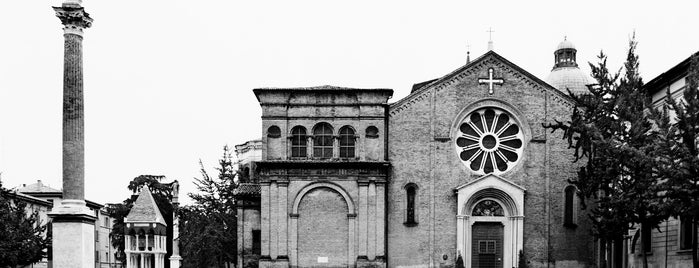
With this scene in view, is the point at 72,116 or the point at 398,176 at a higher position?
the point at 72,116

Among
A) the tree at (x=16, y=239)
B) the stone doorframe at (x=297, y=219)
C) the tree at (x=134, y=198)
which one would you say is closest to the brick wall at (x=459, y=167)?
the stone doorframe at (x=297, y=219)

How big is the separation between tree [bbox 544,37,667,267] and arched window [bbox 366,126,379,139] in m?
9.18

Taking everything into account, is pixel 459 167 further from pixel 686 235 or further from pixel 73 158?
pixel 73 158

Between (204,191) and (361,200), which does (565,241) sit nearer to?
(361,200)

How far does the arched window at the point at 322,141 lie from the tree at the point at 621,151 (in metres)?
11.1

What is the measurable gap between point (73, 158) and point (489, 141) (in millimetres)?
20279

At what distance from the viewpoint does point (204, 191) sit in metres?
46.9

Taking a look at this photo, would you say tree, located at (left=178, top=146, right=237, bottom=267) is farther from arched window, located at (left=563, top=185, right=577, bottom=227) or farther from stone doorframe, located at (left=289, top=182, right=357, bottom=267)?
arched window, located at (left=563, top=185, right=577, bottom=227)

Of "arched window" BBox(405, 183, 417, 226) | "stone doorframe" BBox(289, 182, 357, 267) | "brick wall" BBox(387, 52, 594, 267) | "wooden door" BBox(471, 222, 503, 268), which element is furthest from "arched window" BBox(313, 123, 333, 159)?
"wooden door" BBox(471, 222, 503, 268)

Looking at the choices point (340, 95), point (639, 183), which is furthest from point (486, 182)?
point (639, 183)

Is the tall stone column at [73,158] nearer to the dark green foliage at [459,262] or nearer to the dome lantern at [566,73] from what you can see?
the dark green foliage at [459,262]

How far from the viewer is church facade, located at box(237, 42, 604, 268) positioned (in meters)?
36.4

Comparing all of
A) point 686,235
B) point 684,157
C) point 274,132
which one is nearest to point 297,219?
point 274,132

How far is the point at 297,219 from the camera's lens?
3647 centimetres
